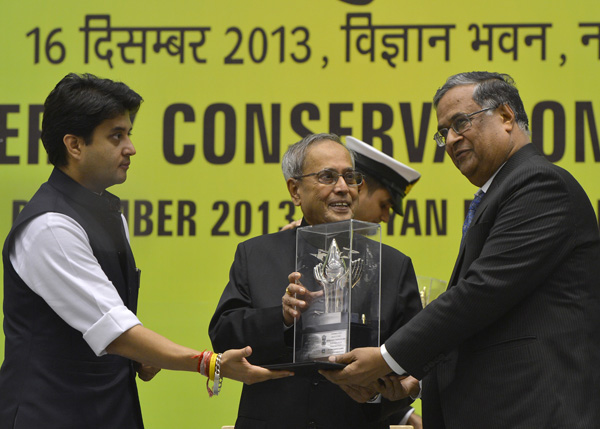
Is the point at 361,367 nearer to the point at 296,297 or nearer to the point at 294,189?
the point at 296,297

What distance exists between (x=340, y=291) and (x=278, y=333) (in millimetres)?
251

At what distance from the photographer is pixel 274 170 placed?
4551 millimetres

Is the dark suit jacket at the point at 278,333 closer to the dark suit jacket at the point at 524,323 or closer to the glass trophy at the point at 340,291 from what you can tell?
the glass trophy at the point at 340,291

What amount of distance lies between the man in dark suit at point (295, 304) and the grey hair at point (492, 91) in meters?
0.49

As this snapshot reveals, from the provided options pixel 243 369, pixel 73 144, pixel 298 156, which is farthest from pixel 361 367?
pixel 73 144

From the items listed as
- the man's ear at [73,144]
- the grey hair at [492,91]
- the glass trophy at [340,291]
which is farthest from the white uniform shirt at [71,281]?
the grey hair at [492,91]

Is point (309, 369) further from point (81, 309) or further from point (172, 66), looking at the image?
point (172, 66)

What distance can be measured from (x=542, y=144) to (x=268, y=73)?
4.72 feet

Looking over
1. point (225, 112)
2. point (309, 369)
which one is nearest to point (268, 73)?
point (225, 112)

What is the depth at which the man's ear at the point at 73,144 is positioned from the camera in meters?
2.87

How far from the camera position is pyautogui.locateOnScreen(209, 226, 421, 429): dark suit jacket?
2.92m

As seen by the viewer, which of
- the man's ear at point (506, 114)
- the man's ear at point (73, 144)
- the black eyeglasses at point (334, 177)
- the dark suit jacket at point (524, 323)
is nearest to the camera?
the dark suit jacket at point (524, 323)

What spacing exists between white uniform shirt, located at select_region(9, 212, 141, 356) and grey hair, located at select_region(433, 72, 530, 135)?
4.33 feet

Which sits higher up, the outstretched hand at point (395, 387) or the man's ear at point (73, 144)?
the man's ear at point (73, 144)
